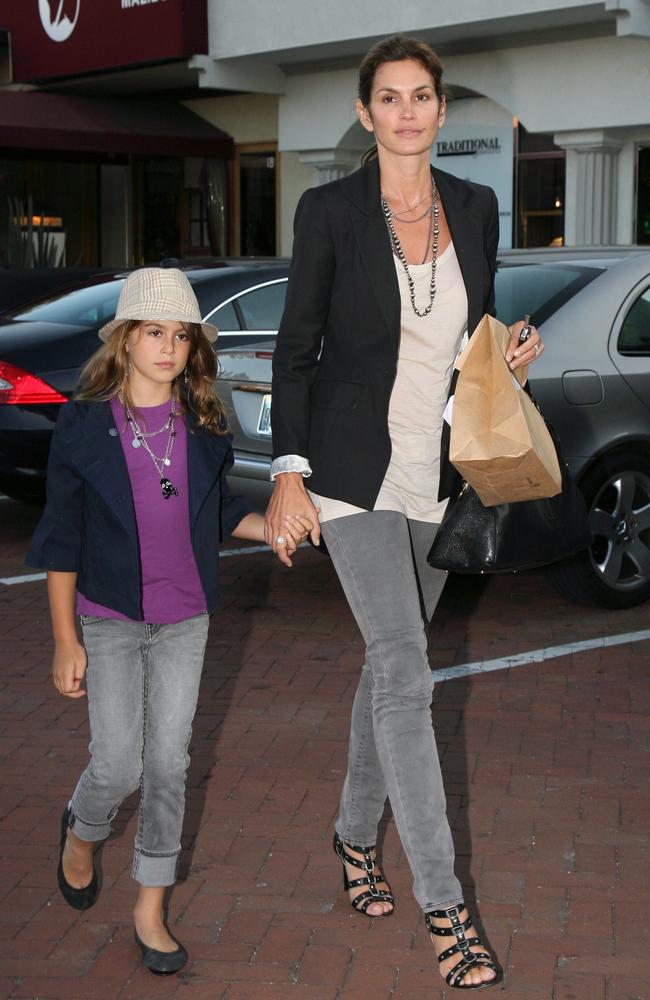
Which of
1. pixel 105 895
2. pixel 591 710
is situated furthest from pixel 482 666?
pixel 105 895

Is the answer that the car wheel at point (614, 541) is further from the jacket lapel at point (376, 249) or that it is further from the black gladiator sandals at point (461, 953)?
the black gladiator sandals at point (461, 953)

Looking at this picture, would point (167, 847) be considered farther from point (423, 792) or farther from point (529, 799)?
point (529, 799)

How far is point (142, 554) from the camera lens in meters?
3.54

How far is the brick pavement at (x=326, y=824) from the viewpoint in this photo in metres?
3.59

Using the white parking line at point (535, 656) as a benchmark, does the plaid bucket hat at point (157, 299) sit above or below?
above

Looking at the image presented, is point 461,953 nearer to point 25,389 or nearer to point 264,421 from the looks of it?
point 264,421

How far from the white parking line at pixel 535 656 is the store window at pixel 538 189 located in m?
11.0

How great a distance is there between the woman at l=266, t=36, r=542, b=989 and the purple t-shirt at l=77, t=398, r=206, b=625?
0.22 meters

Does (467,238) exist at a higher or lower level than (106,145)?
lower

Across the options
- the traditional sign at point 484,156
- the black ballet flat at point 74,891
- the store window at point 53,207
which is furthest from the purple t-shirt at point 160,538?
the store window at point 53,207

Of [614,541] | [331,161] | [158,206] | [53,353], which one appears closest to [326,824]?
[614,541]

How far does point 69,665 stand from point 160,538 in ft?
1.18

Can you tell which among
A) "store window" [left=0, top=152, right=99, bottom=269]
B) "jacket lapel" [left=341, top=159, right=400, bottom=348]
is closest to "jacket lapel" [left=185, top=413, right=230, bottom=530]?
"jacket lapel" [left=341, top=159, right=400, bottom=348]

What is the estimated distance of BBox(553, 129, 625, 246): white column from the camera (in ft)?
52.0
